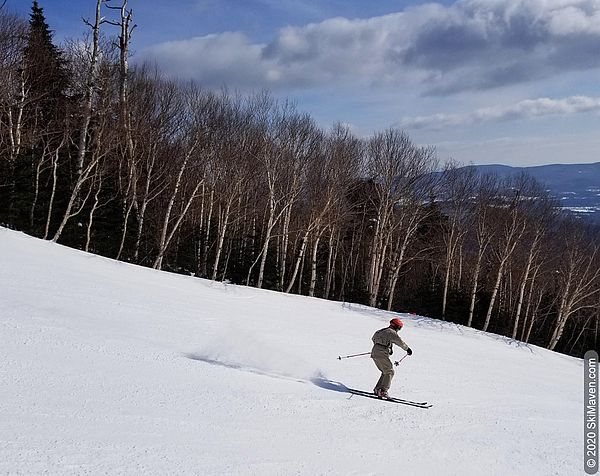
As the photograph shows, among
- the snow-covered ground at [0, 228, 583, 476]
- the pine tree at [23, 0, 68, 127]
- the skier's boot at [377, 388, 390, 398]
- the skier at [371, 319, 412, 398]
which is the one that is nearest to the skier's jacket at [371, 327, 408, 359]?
the skier at [371, 319, 412, 398]

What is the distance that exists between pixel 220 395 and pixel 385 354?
3922 millimetres

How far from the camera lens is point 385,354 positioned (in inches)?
399

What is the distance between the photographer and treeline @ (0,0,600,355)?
23.8 meters

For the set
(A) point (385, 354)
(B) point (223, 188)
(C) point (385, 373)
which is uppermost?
(B) point (223, 188)

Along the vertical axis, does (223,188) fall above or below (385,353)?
above

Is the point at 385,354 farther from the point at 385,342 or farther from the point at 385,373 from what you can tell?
the point at 385,373

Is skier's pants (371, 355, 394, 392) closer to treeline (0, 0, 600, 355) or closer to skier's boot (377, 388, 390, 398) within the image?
skier's boot (377, 388, 390, 398)

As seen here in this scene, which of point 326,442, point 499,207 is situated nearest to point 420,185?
point 499,207

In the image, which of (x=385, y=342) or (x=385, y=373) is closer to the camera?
(x=385, y=373)

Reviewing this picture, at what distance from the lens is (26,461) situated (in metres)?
5.03

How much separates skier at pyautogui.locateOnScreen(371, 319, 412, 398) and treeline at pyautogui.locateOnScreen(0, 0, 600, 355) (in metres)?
17.2

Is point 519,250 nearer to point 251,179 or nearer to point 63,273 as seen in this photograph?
point 251,179

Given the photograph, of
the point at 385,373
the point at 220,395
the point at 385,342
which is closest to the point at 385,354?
Answer: the point at 385,342

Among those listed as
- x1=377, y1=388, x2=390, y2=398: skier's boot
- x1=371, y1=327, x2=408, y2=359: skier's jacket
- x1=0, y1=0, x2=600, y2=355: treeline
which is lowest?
x1=377, y1=388, x2=390, y2=398: skier's boot
